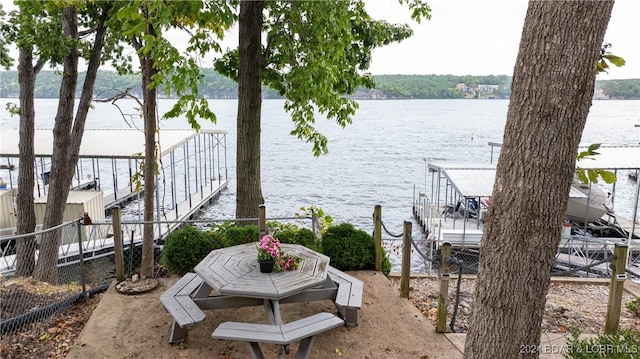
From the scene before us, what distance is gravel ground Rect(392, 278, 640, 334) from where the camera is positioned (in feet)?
19.9

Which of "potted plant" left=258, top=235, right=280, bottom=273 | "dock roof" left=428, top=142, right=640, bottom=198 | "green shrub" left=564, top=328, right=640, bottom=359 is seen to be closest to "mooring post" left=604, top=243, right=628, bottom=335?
"green shrub" left=564, top=328, right=640, bottom=359

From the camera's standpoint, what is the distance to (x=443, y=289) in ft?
16.8

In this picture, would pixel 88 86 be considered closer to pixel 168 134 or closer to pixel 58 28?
pixel 58 28

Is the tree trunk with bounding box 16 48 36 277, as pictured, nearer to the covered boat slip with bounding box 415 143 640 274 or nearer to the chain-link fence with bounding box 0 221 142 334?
the chain-link fence with bounding box 0 221 142 334

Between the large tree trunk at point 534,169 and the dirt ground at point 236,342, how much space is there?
6.69ft

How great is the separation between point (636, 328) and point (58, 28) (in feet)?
34.9

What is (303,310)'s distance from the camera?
18.7 feet

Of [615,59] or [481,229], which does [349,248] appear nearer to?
[615,59]

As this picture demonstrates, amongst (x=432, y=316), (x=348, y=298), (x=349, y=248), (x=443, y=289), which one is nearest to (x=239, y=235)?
(x=349, y=248)

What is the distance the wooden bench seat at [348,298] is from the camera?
5.04 m

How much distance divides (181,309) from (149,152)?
232cm

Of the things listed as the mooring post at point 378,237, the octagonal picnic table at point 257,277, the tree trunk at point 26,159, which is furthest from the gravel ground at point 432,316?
the tree trunk at point 26,159

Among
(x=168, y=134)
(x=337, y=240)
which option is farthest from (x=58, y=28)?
(x=168, y=134)

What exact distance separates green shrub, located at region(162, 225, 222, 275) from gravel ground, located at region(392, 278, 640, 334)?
9.94ft
